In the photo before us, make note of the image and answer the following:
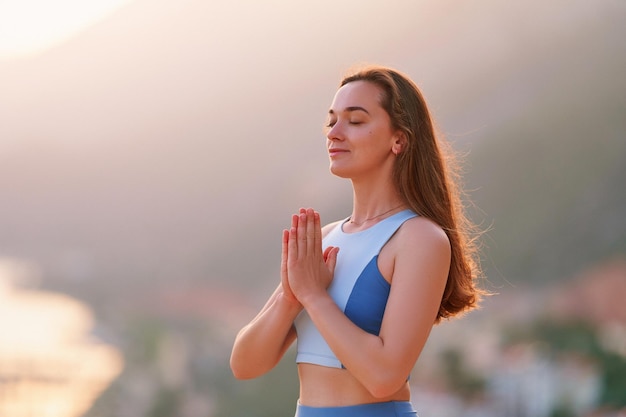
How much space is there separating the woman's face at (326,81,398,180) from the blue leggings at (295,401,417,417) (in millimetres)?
412

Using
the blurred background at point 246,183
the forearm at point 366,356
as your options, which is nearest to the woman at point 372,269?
the forearm at point 366,356

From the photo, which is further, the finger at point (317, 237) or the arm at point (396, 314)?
the finger at point (317, 237)

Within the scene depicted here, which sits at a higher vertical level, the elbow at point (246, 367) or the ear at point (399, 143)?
the ear at point (399, 143)

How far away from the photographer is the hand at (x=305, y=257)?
151cm

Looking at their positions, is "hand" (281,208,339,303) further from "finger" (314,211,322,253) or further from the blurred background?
the blurred background

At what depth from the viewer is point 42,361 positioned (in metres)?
5.08

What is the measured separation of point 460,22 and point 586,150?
1063mm

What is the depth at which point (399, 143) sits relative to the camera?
1.63m

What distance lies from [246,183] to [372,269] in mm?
3794

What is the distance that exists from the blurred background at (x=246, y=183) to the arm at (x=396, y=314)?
3472 millimetres

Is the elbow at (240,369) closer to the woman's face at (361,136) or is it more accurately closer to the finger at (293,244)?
the finger at (293,244)

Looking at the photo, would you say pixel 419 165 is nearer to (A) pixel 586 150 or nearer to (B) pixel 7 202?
(A) pixel 586 150

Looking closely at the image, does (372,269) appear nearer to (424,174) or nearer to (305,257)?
(305,257)

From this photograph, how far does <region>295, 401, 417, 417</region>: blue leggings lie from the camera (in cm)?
151
